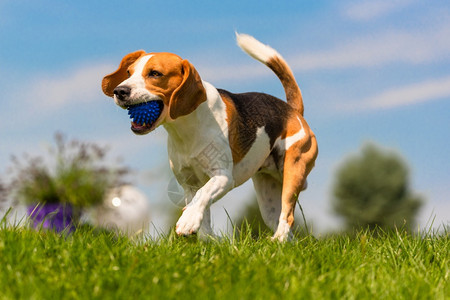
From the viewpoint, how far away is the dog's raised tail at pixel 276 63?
6.07 m

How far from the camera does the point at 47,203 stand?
979 cm

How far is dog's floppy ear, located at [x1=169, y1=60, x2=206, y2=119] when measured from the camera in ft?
15.0

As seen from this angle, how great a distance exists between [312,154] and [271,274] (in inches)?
103

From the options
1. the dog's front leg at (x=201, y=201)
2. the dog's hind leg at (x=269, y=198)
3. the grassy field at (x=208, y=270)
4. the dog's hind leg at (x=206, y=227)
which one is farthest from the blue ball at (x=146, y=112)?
the dog's hind leg at (x=269, y=198)

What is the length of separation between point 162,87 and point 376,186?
16225mm

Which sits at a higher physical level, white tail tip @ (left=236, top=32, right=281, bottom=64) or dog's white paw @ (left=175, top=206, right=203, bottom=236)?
white tail tip @ (left=236, top=32, right=281, bottom=64)

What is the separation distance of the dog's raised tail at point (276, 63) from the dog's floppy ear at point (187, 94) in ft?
4.86

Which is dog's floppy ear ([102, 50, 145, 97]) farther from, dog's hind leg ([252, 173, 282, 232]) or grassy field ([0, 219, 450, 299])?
dog's hind leg ([252, 173, 282, 232])

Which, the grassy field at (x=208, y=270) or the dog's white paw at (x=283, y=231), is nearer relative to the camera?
the grassy field at (x=208, y=270)

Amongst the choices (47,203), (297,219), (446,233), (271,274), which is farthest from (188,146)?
(297,219)

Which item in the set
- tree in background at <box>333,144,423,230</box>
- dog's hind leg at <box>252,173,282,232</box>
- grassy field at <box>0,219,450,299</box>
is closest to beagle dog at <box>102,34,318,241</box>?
dog's hind leg at <box>252,173,282,232</box>

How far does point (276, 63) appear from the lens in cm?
621

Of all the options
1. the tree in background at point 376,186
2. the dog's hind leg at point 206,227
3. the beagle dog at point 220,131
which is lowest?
the tree in background at point 376,186

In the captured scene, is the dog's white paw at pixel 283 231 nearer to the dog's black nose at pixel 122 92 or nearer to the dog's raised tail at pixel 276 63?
the dog's raised tail at pixel 276 63
